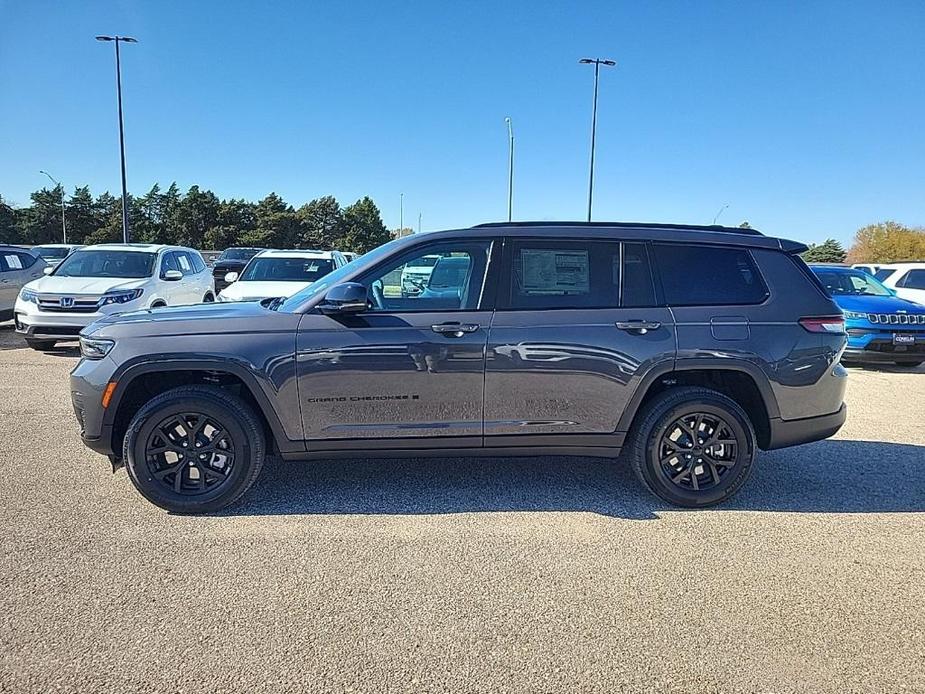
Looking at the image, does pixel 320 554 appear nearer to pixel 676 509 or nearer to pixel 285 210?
pixel 676 509

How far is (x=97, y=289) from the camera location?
9742mm

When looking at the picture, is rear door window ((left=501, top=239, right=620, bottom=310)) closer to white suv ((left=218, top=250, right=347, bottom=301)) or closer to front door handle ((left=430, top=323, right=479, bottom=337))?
front door handle ((left=430, top=323, right=479, bottom=337))

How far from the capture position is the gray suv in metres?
3.95

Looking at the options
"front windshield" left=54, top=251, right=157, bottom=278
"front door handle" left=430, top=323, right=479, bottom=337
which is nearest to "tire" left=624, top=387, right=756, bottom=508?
"front door handle" left=430, top=323, right=479, bottom=337

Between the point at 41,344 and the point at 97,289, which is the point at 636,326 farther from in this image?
the point at 41,344

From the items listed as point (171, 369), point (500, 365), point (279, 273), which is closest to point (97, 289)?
point (279, 273)

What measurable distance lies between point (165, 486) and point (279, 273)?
7.76m

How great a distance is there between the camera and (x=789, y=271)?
4312 mm

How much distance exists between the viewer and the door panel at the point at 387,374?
3.96 meters

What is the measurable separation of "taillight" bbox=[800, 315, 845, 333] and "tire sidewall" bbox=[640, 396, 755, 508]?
0.70m

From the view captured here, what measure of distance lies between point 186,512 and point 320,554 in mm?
1031

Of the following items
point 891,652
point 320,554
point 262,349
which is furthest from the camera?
point 262,349

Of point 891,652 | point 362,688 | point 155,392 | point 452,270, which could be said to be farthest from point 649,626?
point 155,392

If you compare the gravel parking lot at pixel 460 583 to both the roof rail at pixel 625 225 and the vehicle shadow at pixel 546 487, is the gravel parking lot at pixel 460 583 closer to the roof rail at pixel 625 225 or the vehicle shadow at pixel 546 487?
the vehicle shadow at pixel 546 487
